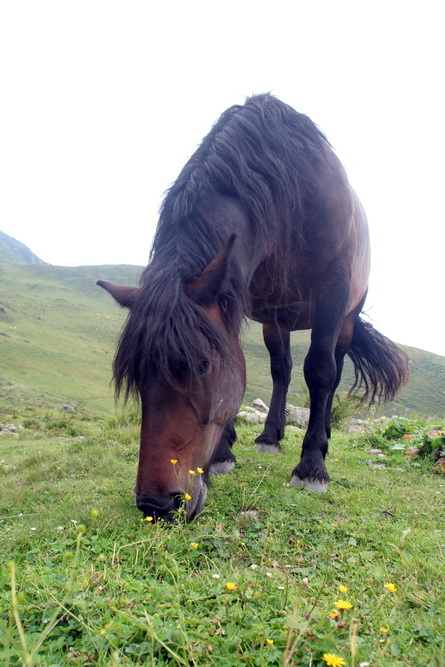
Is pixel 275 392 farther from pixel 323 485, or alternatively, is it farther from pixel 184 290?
pixel 184 290

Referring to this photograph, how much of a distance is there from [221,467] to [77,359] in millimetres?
39211

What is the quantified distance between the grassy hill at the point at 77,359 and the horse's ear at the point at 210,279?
0.71m

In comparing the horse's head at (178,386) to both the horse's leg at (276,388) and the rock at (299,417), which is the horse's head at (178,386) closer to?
the horse's leg at (276,388)

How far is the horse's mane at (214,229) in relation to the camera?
A: 2670 millimetres

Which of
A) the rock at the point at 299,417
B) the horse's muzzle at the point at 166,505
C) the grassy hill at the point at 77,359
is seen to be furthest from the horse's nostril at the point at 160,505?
the rock at the point at 299,417

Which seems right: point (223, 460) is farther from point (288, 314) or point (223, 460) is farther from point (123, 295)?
point (123, 295)

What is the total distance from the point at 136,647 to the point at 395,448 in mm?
5745

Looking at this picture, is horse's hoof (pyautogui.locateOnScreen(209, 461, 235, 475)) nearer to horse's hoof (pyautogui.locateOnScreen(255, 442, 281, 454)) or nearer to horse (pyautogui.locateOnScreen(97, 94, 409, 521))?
horse (pyautogui.locateOnScreen(97, 94, 409, 521))

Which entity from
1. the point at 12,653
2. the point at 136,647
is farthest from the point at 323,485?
the point at 12,653

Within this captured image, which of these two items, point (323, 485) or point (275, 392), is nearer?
point (323, 485)

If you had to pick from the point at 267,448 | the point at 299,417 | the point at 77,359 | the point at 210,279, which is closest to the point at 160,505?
the point at 210,279

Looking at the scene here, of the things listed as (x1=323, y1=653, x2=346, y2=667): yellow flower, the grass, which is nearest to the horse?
the grass

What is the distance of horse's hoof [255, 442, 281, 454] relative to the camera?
6075 mm

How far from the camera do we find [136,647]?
1376 millimetres
